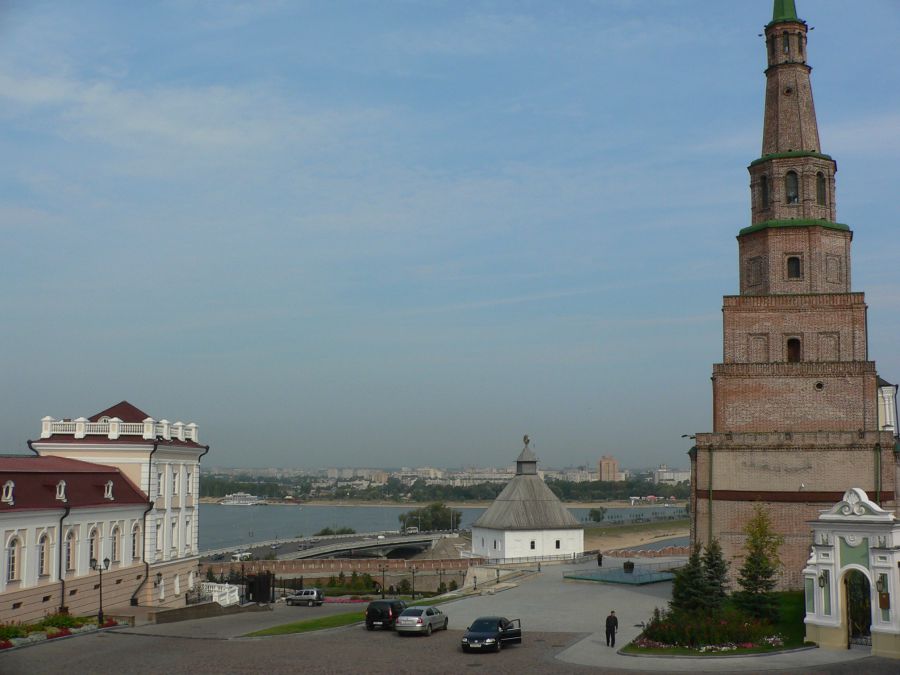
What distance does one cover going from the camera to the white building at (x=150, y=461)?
141 ft

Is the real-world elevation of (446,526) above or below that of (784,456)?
below

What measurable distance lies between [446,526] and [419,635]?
12939 cm

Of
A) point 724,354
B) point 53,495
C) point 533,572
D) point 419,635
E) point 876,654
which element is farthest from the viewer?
point 533,572

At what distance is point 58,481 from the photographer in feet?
121

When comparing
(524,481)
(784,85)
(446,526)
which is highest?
(784,85)

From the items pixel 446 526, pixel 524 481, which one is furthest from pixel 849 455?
pixel 446 526

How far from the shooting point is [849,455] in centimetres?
3719

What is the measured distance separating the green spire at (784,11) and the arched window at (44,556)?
116 feet

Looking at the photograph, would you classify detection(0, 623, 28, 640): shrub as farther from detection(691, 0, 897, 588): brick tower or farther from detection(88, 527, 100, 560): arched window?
detection(691, 0, 897, 588): brick tower

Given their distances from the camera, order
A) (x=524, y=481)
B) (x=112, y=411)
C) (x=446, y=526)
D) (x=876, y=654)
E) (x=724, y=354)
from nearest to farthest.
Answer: (x=876, y=654)
(x=724, y=354)
(x=112, y=411)
(x=524, y=481)
(x=446, y=526)

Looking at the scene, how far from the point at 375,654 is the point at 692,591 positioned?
31.9 feet

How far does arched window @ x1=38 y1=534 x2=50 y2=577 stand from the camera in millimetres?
34781

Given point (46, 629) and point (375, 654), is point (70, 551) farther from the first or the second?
point (375, 654)

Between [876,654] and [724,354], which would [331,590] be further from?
[876,654]
